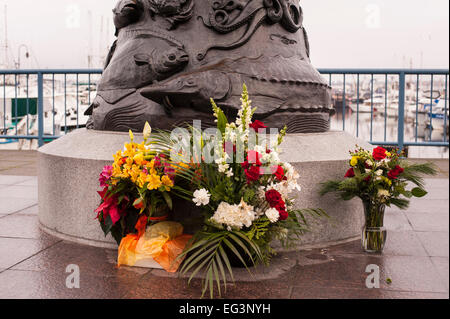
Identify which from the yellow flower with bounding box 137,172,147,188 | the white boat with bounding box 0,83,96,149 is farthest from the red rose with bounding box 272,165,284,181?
the white boat with bounding box 0,83,96,149

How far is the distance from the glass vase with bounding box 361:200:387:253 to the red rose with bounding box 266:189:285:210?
3.06 feet

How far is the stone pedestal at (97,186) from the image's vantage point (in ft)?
13.6

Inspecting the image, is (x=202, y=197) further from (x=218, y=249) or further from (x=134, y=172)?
(x=134, y=172)

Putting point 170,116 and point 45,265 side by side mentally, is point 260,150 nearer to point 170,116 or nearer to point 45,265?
point 170,116

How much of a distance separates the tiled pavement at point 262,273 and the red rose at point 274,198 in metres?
0.50

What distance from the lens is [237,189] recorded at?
3.47m

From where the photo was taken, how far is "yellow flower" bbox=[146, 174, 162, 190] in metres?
3.41

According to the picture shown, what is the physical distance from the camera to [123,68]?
4.76 m

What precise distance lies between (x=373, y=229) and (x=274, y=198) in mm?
1061

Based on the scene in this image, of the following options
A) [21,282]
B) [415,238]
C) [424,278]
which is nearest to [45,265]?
[21,282]

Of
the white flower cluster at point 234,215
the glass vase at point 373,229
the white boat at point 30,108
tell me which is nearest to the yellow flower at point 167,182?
the white flower cluster at point 234,215

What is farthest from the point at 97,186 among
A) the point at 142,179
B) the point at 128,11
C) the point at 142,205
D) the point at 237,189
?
the point at 128,11

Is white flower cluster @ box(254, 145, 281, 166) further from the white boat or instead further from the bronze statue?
the white boat
